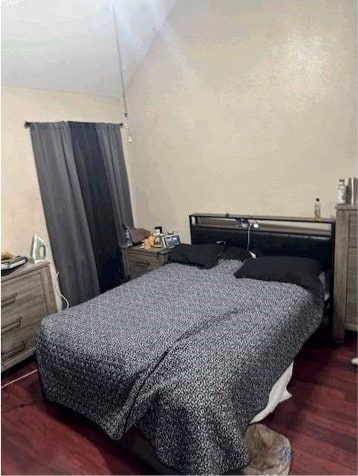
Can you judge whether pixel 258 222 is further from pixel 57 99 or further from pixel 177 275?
pixel 57 99

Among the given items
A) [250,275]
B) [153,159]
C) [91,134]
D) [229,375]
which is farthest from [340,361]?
[91,134]

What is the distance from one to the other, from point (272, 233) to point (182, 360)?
67.6 inches

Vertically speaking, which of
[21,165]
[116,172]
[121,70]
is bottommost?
[116,172]

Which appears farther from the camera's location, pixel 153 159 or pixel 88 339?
pixel 153 159

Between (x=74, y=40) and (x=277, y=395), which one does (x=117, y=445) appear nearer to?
(x=277, y=395)

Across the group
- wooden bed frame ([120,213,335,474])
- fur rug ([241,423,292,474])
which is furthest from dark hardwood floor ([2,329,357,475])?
wooden bed frame ([120,213,335,474])

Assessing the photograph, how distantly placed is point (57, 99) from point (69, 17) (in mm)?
745

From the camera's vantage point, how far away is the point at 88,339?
1.92 metres

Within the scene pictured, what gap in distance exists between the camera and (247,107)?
121 inches

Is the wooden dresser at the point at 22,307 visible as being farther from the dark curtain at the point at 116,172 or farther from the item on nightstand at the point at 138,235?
the dark curtain at the point at 116,172

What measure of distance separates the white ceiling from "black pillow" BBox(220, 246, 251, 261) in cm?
212

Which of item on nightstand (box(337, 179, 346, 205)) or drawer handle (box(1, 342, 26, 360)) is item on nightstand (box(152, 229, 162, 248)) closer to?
drawer handle (box(1, 342, 26, 360))

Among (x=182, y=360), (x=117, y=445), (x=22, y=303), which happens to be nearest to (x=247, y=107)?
(x=182, y=360)

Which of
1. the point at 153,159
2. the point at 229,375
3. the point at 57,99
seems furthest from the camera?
the point at 153,159
